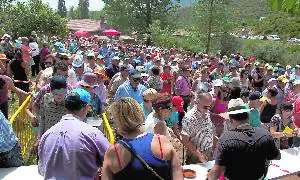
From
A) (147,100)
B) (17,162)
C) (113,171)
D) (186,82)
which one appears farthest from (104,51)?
(113,171)

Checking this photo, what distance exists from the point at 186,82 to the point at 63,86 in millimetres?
5043

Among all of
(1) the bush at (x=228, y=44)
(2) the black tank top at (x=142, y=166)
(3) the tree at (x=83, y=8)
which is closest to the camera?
(2) the black tank top at (x=142, y=166)

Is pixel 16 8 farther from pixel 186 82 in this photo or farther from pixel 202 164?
pixel 202 164

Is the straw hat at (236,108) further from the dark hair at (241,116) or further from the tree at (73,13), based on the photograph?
the tree at (73,13)

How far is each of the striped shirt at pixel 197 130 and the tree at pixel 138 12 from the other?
150 ft

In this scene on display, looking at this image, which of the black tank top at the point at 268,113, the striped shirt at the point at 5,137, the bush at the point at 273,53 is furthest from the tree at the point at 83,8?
the striped shirt at the point at 5,137

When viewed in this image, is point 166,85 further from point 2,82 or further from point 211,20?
point 211,20

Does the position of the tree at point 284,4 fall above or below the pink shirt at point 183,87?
above

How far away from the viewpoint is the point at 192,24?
34656 mm

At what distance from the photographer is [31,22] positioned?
28359 millimetres

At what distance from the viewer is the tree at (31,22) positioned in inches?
1111

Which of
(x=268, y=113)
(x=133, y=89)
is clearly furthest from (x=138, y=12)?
(x=268, y=113)

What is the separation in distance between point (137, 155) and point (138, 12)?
49.6 metres

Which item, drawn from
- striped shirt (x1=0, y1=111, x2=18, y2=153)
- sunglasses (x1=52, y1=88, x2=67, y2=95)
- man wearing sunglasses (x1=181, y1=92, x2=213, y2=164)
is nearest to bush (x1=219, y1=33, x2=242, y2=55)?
man wearing sunglasses (x1=181, y1=92, x2=213, y2=164)
